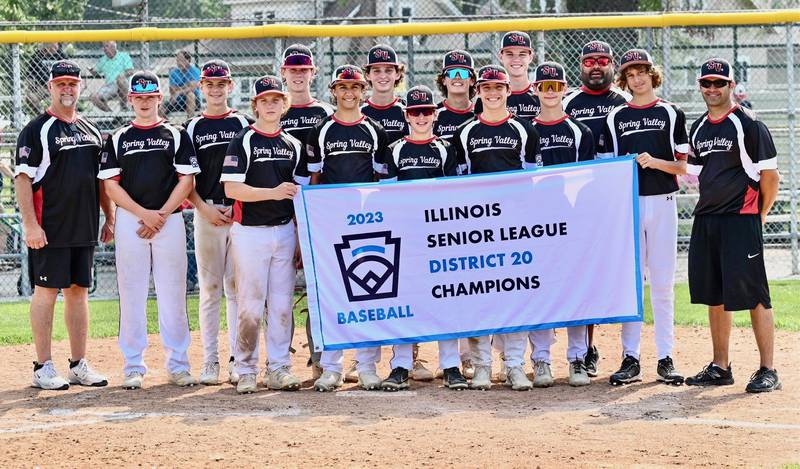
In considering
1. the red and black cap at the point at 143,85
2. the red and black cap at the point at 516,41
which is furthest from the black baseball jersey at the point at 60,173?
the red and black cap at the point at 516,41

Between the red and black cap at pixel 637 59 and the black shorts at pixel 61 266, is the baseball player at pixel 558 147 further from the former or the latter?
the black shorts at pixel 61 266

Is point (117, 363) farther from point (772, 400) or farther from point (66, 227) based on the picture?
point (772, 400)

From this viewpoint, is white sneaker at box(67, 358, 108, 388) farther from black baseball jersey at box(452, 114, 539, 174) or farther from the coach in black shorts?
the coach in black shorts

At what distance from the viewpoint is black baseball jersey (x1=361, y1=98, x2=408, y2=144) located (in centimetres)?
893

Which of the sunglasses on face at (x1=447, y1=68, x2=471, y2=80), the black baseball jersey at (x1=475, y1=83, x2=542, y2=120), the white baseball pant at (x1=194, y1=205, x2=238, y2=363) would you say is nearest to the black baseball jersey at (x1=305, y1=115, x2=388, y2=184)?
the sunglasses on face at (x1=447, y1=68, x2=471, y2=80)

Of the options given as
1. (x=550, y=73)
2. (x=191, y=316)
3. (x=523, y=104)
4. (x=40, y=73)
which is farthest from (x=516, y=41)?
(x=40, y=73)

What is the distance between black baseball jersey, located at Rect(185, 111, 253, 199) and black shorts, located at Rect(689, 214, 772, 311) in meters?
3.56

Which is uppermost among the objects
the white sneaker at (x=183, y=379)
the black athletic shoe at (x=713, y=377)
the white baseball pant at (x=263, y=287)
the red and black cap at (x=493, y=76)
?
the red and black cap at (x=493, y=76)

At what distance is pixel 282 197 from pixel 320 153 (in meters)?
0.47

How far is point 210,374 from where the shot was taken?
28.6 ft

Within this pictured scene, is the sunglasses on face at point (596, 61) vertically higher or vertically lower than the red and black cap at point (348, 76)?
higher

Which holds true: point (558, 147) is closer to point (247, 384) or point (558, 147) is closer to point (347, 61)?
point (247, 384)

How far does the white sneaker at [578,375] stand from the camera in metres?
8.45

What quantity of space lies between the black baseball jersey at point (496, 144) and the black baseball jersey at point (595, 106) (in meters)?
0.71
